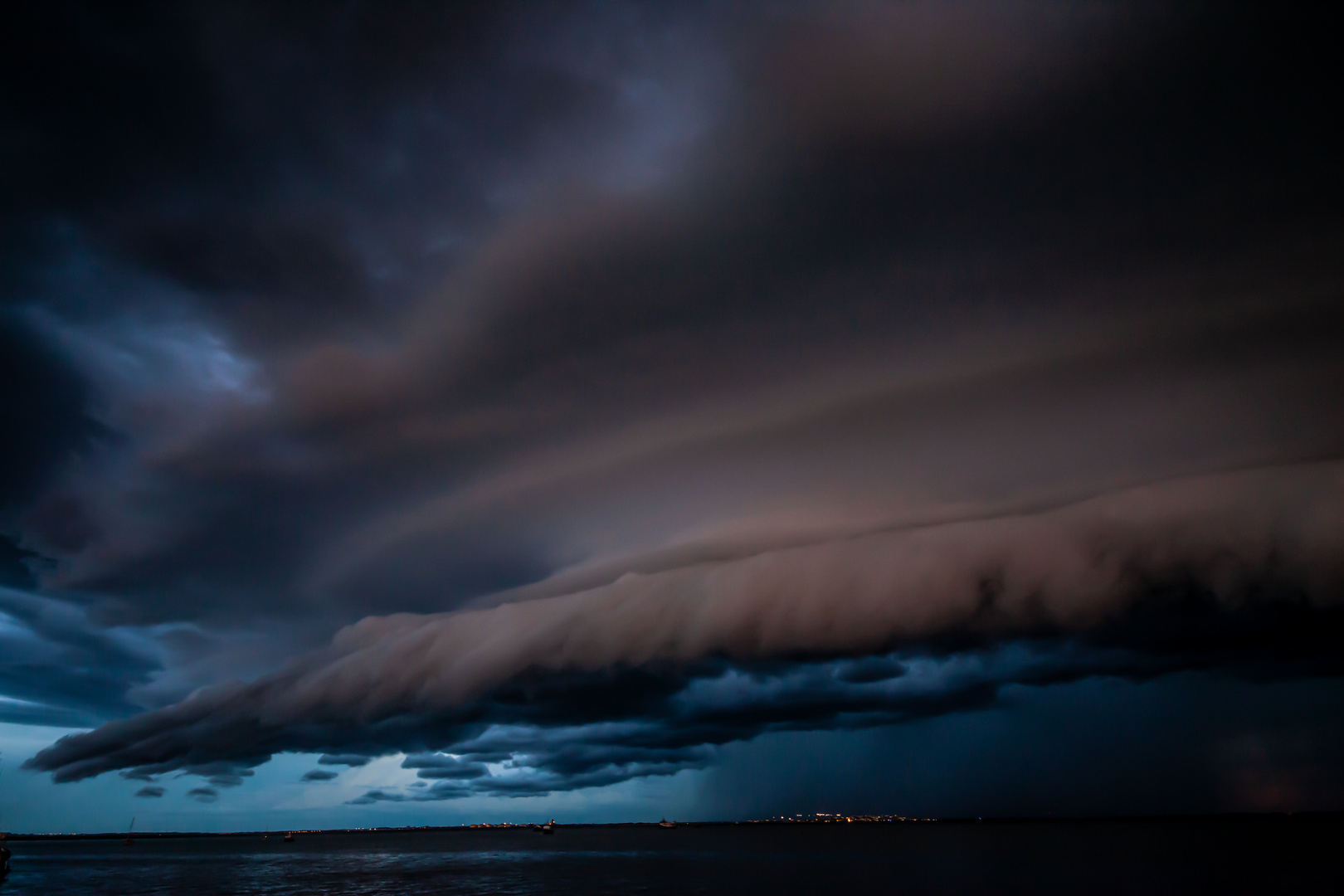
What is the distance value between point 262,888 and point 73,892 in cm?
3176

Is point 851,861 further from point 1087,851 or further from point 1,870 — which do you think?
point 1,870

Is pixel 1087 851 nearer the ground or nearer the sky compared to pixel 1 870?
nearer the ground

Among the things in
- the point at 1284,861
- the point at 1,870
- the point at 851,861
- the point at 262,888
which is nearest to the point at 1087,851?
the point at 1284,861

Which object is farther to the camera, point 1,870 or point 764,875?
point 1,870

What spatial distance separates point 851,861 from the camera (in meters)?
172

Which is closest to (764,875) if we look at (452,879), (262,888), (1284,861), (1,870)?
(452,879)

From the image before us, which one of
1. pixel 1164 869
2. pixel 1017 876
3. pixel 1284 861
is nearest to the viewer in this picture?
pixel 1017 876

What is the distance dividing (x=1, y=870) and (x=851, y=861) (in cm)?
17596

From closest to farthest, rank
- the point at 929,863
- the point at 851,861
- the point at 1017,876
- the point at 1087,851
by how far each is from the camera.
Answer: the point at 1017,876
the point at 929,863
the point at 851,861
the point at 1087,851

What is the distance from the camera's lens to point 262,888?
13775 centimetres

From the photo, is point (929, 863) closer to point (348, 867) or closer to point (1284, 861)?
point (1284, 861)

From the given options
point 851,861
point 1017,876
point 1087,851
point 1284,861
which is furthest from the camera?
point 1087,851

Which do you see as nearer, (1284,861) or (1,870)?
(1284,861)

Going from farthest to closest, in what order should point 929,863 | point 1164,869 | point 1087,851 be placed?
point 1087,851 → point 929,863 → point 1164,869
